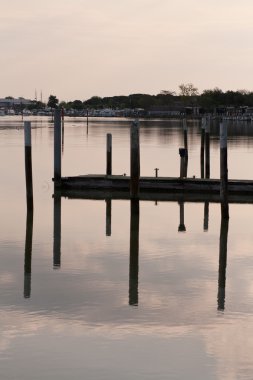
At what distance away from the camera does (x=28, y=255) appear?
2122cm

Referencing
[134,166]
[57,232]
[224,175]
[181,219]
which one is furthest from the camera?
[181,219]

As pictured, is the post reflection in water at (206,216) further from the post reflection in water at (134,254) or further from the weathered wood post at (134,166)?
the weathered wood post at (134,166)

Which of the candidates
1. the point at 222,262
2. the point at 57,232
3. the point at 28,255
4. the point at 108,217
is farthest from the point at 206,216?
the point at 28,255

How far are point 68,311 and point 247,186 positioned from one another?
16.8 metres

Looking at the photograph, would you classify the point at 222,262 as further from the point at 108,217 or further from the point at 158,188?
the point at 158,188

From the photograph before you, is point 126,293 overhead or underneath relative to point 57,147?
underneath

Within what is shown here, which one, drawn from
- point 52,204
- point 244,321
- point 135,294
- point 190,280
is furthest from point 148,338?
point 52,204

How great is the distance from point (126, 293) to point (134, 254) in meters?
4.46

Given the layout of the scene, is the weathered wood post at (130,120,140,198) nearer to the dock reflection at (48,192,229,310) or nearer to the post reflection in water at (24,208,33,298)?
the dock reflection at (48,192,229,310)

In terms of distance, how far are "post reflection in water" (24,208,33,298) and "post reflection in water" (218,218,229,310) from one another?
11.6 ft

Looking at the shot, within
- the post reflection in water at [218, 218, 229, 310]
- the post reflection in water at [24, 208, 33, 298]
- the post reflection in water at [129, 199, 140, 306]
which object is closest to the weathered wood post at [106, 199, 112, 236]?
the post reflection in water at [129, 199, 140, 306]

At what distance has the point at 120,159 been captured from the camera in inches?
2282

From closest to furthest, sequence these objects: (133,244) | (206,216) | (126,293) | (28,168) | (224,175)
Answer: (126,293)
(133,244)
(224,175)
(28,168)
(206,216)

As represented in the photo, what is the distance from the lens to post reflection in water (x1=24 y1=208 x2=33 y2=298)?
17422 mm
